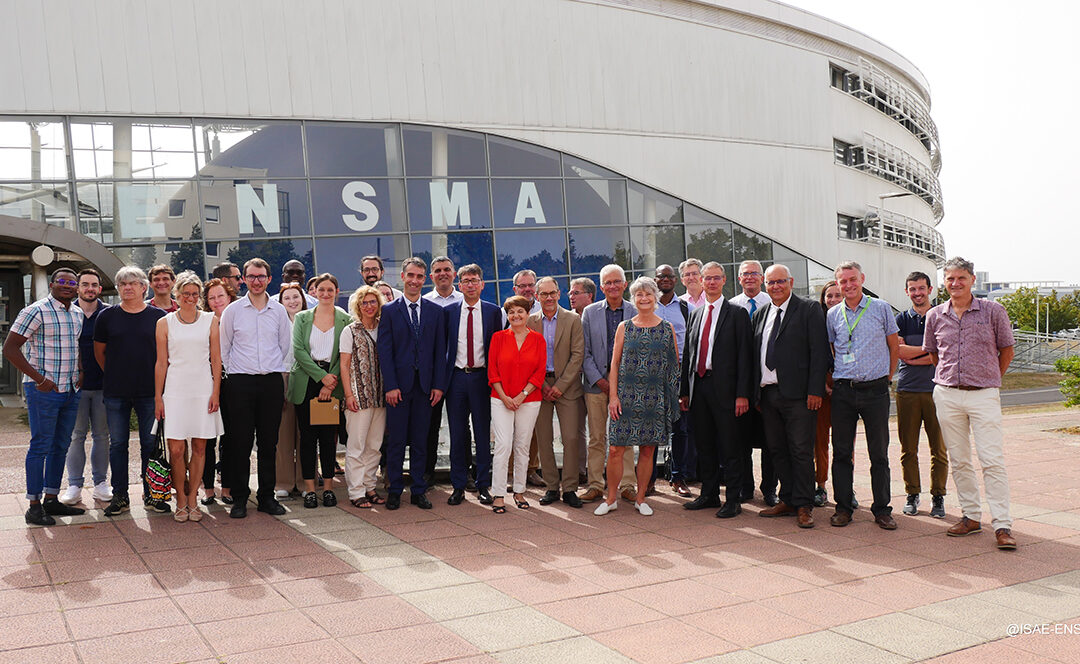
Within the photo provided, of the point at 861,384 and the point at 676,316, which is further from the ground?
the point at 676,316

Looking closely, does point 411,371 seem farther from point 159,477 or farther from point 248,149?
point 248,149

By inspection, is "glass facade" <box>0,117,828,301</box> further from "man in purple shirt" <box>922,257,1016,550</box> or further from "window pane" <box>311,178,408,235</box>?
"man in purple shirt" <box>922,257,1016,550</box>

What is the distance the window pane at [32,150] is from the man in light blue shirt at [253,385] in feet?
39.0

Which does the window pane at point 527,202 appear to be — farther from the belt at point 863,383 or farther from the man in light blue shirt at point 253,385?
the belt at point 863,383

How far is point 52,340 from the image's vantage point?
641cm

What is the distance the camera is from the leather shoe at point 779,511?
6895mm

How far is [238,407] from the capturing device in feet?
22.2

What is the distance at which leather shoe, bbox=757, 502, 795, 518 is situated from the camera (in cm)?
689

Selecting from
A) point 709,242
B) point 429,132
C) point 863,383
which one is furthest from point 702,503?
point 709,242

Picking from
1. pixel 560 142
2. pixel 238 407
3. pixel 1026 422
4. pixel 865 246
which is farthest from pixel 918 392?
pixel 865 246

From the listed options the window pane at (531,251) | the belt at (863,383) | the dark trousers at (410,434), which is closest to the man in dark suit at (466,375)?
the dark trousers at (410,434)

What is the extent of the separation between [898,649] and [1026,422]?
39.4 ft

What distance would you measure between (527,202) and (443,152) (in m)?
2.33

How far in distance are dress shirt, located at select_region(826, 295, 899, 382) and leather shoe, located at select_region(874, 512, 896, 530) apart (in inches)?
41.7
